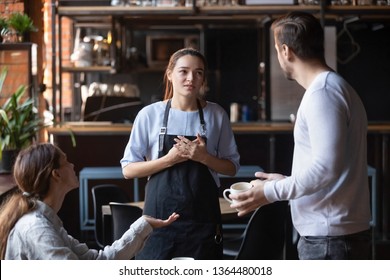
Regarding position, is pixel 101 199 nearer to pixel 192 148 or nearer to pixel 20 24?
pixel 20 24

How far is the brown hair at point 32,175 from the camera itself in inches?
60.4

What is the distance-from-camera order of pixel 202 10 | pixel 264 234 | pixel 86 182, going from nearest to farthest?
pixel 264 234 → pixel 86 182 → pixel 202 10

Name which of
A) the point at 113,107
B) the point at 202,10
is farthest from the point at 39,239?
the point at 113,107

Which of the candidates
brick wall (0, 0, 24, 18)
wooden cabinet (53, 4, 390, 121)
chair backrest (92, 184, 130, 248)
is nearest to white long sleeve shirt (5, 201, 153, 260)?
chair backrest (92, 184, 130, 248)

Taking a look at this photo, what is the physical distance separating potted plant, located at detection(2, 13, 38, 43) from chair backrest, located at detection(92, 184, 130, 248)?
0.96 meters

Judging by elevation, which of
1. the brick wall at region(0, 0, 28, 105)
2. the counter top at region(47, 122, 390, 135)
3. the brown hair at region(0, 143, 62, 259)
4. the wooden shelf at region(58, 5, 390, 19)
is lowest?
the counter top at region(47, 122, 390, 135)

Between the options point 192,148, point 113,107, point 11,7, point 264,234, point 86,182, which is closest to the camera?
point 192,148

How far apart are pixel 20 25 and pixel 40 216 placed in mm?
2097

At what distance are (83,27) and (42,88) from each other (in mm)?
2378

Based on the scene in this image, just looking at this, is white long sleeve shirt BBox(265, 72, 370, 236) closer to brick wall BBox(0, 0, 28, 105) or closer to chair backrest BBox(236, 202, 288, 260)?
Result: chair backrest BBox(236, 202, 288, 260)

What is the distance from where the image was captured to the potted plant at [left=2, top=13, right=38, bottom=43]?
3.37m

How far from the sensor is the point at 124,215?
254 cm

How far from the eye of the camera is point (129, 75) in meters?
6.34

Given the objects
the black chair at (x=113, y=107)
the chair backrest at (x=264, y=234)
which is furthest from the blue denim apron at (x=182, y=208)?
the black chair at (x=113, y=107)
